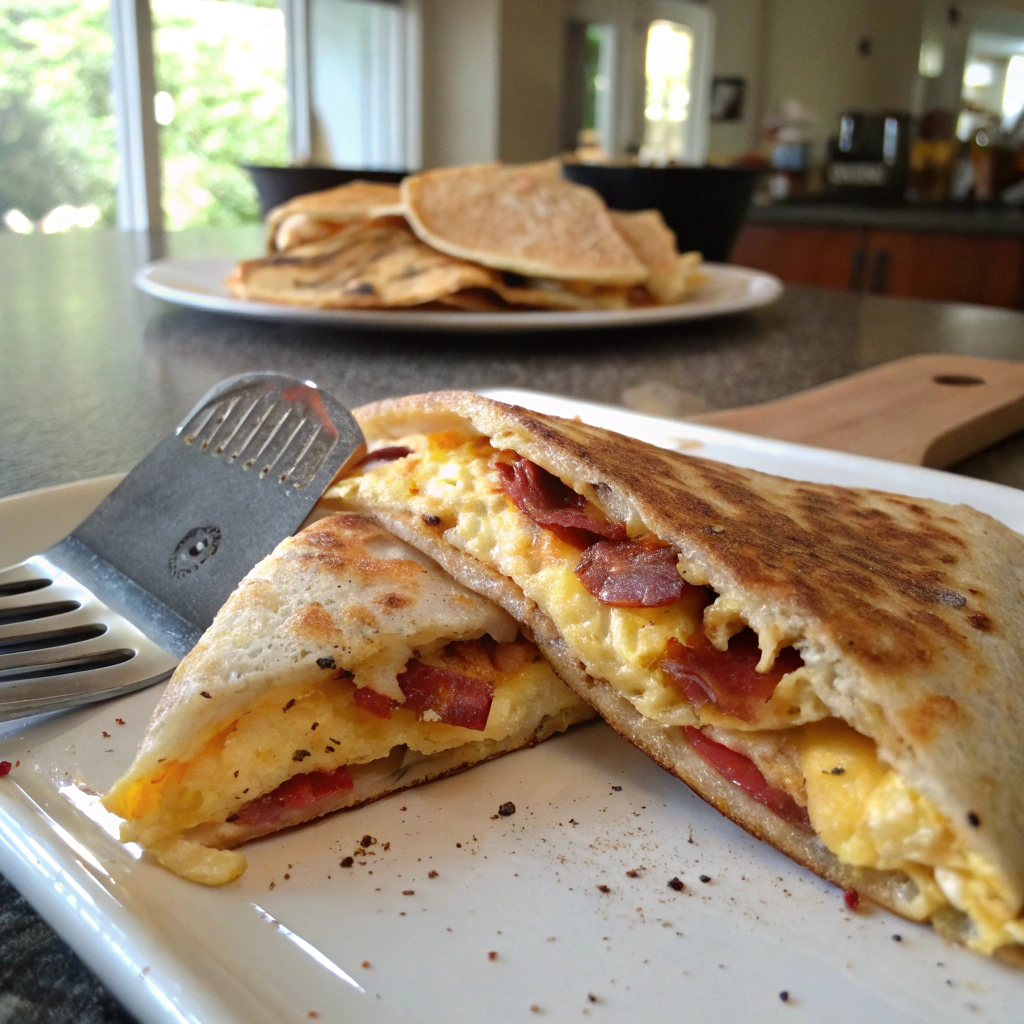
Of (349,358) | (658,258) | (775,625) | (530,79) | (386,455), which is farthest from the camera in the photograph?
(530,79)

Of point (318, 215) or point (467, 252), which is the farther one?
point (318, 215)

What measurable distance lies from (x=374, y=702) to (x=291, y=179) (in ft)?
11.1

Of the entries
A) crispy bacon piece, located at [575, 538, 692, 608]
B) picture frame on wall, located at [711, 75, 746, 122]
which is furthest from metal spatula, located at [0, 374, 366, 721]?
picture frame on wall, located at [711, 75, 746, 122]

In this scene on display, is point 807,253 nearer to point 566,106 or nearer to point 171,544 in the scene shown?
point 566,106

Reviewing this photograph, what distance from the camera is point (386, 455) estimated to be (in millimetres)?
1377

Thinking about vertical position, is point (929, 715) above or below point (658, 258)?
below

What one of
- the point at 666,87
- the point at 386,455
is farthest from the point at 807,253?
the point at 386,455

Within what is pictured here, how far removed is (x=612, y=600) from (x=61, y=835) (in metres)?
0.56

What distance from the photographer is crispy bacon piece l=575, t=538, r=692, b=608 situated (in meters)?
1.00

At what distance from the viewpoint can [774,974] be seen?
704mm

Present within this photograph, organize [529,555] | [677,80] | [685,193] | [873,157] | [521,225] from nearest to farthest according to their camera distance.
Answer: [529,555]
[521,225]
[685,193]
[873,157]
[677,80]

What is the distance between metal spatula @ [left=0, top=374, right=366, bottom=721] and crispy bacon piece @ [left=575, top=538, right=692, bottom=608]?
1.12 feet

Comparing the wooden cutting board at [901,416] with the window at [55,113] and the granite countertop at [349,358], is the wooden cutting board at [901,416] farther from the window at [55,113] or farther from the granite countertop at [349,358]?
the window at [55,113]

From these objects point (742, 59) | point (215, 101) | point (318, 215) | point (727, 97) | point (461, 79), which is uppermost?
point (742, 59)
